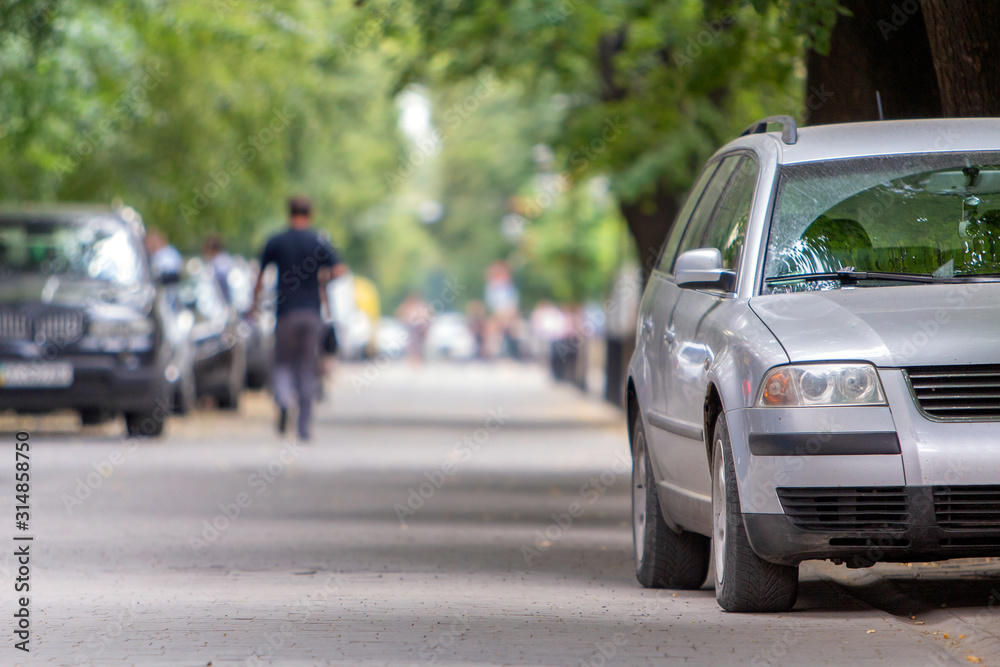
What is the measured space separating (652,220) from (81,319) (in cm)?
747

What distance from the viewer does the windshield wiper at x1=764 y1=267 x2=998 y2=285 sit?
22.0ft

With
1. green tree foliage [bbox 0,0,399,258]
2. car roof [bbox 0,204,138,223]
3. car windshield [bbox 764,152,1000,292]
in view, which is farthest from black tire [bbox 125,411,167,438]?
car windshield [bbox 764,152,1000,292]

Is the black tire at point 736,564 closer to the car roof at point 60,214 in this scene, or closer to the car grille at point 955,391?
the car grille at point 955,391

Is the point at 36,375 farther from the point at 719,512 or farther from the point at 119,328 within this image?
the point at 719,512

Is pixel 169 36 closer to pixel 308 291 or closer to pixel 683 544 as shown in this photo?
pixel 308 291

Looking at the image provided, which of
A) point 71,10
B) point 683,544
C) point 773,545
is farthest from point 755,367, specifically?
point 71,10

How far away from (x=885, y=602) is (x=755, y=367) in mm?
1610

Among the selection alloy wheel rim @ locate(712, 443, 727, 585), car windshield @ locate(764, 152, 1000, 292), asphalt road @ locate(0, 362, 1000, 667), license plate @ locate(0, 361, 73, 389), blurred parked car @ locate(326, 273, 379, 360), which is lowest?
blurred parked car @ locate(326, 273, 379, 360)

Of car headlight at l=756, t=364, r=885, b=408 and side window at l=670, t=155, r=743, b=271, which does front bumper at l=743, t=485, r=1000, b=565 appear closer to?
car headlight at l=756, t=364, r=885, b=408

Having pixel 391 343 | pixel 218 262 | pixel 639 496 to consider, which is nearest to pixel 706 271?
pixel 639 496

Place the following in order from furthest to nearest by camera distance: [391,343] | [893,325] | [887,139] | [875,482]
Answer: [391,343] < [887,139] < [893,325] < [875,482]
